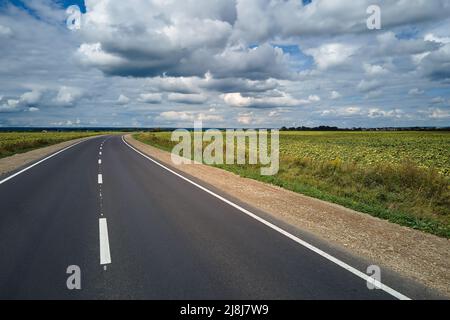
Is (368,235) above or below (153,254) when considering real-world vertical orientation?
→ below

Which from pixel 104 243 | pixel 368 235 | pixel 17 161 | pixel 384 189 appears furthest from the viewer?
pixel 17 161

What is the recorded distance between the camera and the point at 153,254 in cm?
530

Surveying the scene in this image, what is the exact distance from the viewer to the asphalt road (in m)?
4.18

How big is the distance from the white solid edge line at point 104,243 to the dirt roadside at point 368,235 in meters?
4.03

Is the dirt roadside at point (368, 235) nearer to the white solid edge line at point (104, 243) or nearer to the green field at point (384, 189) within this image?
the green field at point (384, 189)

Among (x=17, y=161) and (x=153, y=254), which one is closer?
(x=153, y=254)

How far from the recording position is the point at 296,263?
16.7ft

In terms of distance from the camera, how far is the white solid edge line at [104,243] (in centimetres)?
509

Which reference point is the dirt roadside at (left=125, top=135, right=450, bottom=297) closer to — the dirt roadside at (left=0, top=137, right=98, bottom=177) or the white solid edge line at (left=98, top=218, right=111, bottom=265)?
the white solid edge line at (left=98, top=218, right=111, bottom=265)

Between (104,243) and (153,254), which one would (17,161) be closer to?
(104,243)

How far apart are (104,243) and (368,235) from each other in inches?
209

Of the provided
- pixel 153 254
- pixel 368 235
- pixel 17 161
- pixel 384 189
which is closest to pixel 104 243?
pixel 153 254

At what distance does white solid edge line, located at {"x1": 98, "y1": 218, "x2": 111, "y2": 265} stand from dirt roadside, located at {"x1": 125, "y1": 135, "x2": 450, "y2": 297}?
4032mm

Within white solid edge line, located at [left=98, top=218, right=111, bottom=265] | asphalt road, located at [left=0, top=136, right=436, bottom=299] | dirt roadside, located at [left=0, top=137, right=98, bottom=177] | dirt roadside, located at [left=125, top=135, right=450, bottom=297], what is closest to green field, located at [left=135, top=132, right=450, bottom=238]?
dirt roadside, located at [left=125, top=135, right=450, bottom=297]
